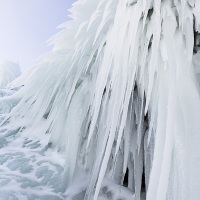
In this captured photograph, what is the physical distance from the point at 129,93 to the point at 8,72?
6018 mm

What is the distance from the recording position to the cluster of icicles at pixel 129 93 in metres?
1.41

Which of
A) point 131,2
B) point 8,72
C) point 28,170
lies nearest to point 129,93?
point 131,2

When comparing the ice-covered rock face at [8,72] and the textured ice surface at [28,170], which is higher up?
the ice-covered rock face at [8,72]

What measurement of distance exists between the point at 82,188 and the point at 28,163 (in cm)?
57

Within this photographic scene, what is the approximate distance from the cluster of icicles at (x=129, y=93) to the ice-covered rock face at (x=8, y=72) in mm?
4254

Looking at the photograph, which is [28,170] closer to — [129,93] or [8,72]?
[129,93]

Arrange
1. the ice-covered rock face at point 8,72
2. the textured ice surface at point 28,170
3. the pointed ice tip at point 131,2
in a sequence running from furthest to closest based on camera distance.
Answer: the ice-covered rock face at point 8,72, the textured ice surface at point 28,170, the pointed ice tip at point 131,2

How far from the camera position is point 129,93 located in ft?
5.65

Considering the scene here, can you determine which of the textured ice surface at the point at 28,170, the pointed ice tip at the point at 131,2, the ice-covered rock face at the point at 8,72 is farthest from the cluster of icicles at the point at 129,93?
the ice-covered rock face at the point at 8,72

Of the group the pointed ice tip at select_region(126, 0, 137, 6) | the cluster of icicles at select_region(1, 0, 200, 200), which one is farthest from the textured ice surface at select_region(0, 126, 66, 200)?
the pointed ice tip at select_region(126, 0, 137, 6)

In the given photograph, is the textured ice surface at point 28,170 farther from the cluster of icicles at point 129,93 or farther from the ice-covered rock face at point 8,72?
the ice-covered rock face at point 8,72

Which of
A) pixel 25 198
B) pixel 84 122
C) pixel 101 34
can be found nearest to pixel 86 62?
pixel 101 34

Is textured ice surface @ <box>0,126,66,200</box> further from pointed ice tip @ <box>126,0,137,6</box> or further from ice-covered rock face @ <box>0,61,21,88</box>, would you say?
ice-covered rock face @ <box>0,61,21,88</box>

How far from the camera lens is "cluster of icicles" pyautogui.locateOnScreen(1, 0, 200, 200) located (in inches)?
55.5
